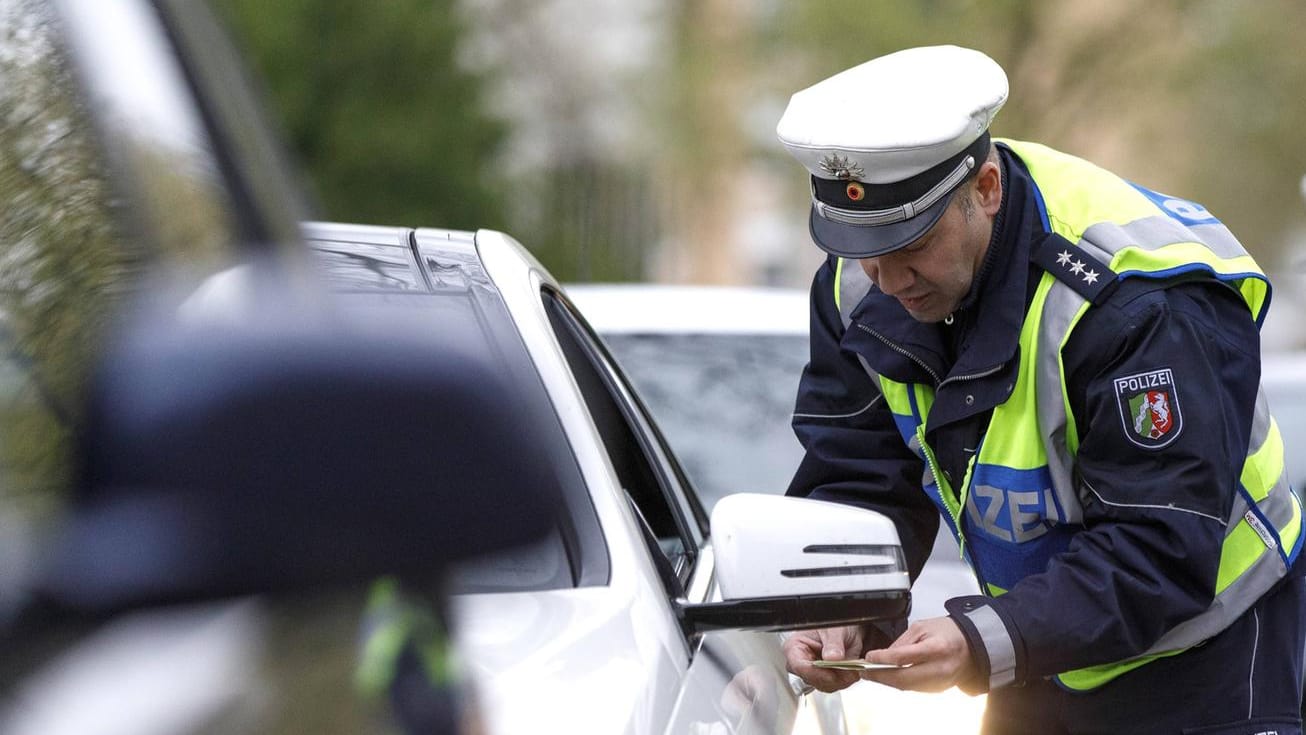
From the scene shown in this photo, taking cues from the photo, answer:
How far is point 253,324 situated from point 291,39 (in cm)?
1864

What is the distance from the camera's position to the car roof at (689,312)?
4.96 meters

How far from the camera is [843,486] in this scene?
9.23ft

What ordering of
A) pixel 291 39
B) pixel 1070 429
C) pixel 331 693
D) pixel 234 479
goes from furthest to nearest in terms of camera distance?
pixel 291 39
pixel 1070 429
pixel 331 693
pixel 234 479

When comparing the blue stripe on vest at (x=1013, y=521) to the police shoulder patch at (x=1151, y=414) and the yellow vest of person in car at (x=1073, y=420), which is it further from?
the police shoulder patch at (x=1151, y=414)

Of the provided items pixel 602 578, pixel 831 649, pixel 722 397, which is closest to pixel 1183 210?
pixel 831 649

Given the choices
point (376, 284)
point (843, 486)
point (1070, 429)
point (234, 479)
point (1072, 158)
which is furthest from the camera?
point (843, 486)

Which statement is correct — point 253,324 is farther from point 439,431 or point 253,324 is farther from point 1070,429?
point 1070,429

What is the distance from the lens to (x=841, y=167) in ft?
7.93

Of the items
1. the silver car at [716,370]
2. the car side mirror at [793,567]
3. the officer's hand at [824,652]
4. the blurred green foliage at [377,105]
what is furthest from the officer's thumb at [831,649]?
the blurred green foliage at [377,105]

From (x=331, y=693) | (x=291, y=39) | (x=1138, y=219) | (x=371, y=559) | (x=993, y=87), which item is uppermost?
(x=371, y=559)

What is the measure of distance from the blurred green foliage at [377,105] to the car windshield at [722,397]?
13.6 meters

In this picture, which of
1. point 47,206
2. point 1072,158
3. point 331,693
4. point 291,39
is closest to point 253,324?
point 331,693

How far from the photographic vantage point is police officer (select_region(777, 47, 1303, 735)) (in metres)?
2.32

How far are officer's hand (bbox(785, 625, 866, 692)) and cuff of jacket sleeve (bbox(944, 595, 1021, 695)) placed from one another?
0.17m
